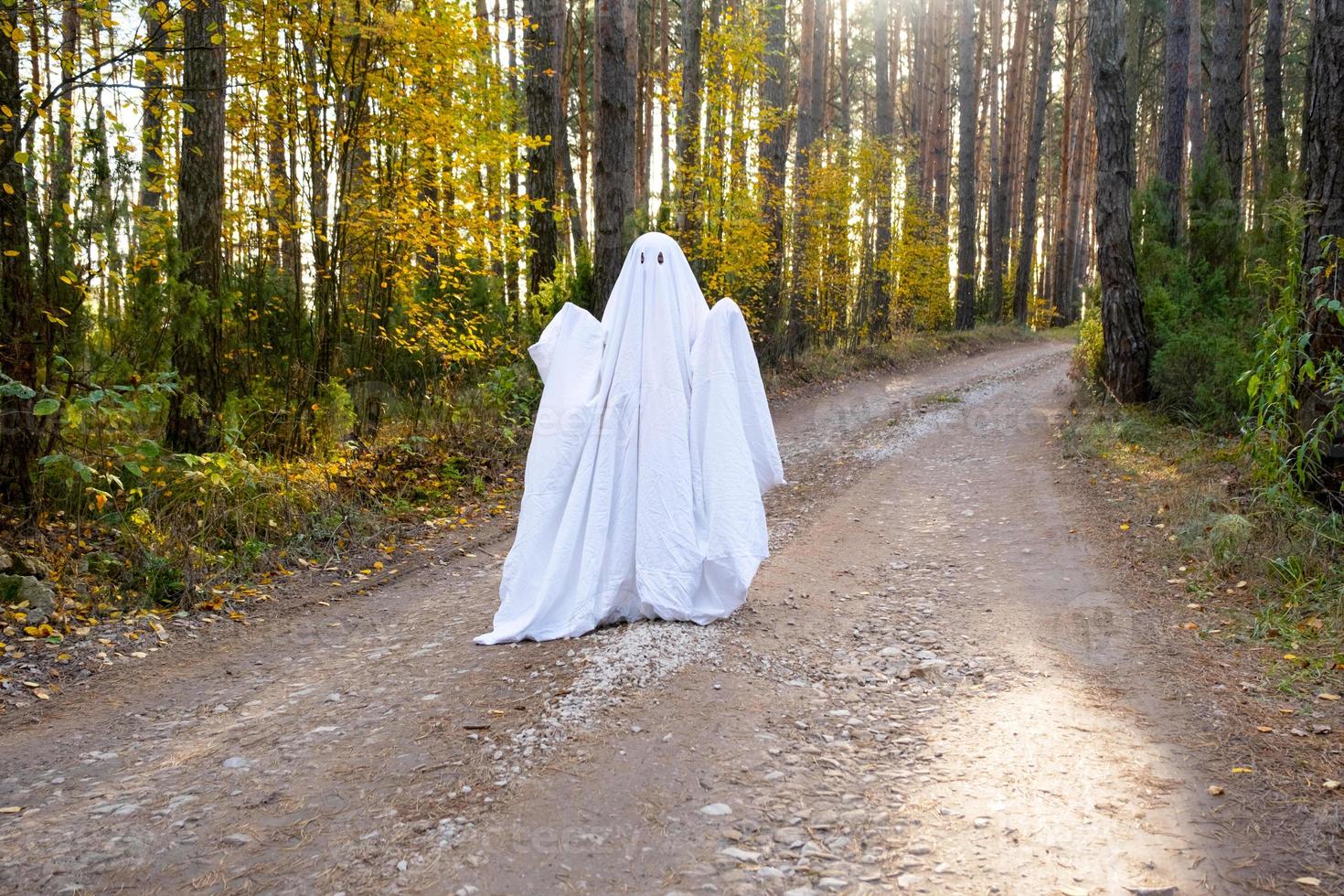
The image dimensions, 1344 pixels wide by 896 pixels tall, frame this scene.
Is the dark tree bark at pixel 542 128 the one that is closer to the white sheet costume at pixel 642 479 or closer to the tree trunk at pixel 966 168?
the white sheet costume at pixel 642 479

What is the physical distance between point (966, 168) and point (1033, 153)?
480 centimetres

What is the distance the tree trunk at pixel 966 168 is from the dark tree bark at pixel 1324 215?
1699cm

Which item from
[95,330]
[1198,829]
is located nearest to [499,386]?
[95,330]

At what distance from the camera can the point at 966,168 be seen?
23.0 meters

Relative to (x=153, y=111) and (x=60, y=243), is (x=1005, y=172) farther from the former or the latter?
(x=60, y=243)

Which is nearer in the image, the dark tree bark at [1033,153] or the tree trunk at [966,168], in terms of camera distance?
the tree trunk at [966,168]

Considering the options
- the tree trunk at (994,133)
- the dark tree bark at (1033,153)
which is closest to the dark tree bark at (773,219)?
the dark tree bark at (1033,153)

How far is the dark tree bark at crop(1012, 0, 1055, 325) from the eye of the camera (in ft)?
82.1

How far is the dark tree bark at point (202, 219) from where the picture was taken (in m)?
7.30

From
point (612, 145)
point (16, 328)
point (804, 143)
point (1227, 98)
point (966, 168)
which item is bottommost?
point (16, 328)

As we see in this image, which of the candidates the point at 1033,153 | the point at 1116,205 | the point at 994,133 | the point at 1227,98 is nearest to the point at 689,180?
the point at 1116,205

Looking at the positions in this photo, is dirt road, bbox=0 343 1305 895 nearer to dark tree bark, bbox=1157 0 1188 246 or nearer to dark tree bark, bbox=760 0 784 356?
dark tree bark, bbox=760 0 784 356

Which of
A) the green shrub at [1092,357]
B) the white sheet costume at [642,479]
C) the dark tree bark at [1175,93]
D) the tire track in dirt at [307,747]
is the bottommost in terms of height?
the tire track in dirt at [307,747]

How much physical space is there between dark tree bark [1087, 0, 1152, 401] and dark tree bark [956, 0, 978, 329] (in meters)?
12.0
